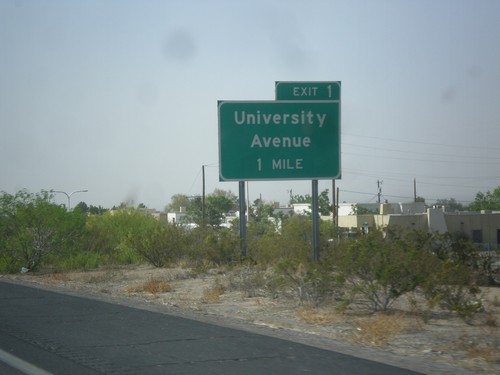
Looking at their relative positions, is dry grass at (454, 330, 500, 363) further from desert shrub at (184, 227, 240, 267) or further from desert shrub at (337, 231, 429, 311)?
desert shrub at (184, 227, 240, 267)

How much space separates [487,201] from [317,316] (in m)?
81.5

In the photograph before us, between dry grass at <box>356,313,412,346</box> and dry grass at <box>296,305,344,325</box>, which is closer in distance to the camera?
dry grass at <box>356,313,412,346</box>

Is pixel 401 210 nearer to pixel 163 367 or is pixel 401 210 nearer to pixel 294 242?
pixel 294 242

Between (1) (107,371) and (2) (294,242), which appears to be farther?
(2) (294,242)

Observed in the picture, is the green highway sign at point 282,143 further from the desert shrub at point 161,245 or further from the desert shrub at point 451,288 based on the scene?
the desert shrub at point 161,245

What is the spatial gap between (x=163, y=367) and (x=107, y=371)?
2.40ft

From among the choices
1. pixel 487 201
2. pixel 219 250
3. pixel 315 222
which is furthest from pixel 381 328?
pixel 487 201

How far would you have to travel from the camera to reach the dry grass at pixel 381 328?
12148 millimetres

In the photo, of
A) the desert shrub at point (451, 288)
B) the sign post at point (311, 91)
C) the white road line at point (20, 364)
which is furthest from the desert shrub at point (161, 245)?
the white road line at point (20, 364)

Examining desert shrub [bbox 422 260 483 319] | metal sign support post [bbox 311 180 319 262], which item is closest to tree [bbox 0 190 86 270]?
metal sign support post [bbox 311 180 319 262]

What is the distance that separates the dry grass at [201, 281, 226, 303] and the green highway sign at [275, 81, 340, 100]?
5.42m

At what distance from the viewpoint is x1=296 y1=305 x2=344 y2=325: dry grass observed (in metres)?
14.5

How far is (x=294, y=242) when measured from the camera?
82.8 ft

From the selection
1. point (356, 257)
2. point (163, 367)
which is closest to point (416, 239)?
point (356, 257)
